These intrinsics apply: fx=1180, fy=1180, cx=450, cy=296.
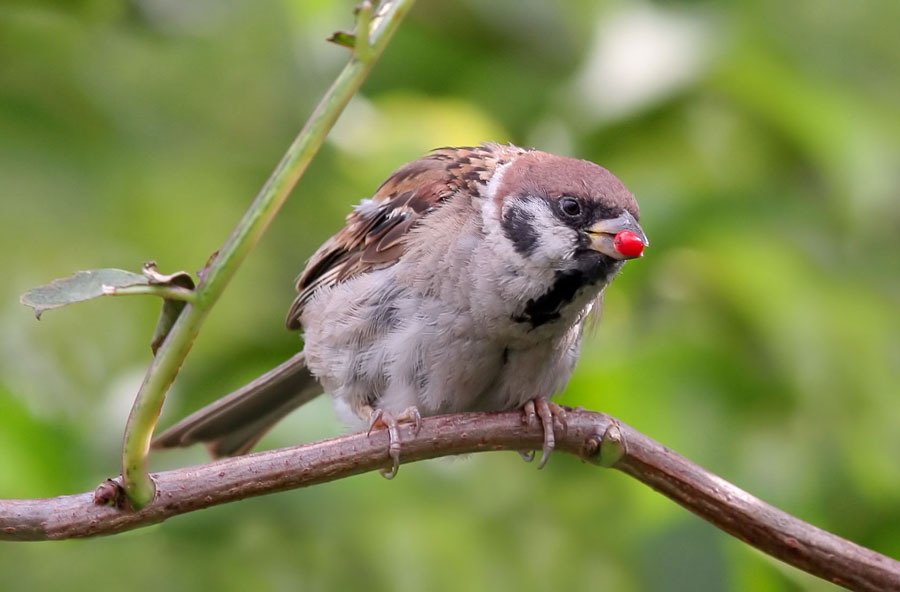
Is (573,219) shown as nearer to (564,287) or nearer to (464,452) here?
(564,287)

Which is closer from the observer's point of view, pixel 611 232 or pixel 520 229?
pixel 611 232

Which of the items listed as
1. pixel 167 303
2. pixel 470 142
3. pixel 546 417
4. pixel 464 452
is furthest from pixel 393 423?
pixel 470 142

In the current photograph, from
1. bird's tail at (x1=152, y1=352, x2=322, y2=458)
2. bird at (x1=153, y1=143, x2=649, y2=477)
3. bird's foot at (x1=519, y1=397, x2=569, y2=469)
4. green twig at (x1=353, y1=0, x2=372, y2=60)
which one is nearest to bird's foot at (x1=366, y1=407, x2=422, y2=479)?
bird at (x1=153, y1=143, x2=649, y2=477)

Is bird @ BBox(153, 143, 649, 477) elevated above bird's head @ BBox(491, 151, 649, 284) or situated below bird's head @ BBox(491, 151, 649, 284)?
below

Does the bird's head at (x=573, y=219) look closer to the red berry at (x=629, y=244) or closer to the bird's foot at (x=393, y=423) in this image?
the red berry at (x=629, y=244)

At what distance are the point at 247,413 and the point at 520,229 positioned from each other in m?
0.86

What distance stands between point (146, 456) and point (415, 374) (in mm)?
995

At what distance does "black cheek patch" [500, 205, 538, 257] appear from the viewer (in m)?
2.33

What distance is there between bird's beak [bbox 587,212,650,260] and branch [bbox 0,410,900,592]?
0.31m

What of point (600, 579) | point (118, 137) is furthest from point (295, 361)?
point (600, 579)

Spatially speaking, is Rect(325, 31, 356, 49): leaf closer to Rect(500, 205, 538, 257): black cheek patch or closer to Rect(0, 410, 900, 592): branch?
Rect(0, 410, 900, 592): branch

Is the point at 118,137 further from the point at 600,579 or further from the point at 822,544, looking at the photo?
the point at 822,544

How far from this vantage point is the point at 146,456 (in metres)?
1.54

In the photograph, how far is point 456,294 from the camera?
241cm
